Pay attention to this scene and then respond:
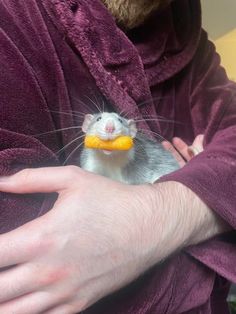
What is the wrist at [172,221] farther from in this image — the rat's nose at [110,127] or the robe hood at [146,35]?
the robe hood at [146,35]

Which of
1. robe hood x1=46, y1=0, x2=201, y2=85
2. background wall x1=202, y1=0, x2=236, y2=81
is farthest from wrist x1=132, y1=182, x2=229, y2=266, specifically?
background wall x1=202, y1=0, x2=236, y2=81

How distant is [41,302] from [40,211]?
11 centimetres

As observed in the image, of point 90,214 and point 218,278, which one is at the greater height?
point 90,214

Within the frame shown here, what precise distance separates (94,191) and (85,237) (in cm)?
6

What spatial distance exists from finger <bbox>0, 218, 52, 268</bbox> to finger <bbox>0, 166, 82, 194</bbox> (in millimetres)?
65

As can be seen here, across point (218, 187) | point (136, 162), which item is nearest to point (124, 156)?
point (136, 162)

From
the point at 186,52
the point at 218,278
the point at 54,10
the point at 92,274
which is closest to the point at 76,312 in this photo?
the point at 92,274

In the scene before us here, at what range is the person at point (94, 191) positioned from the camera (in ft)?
1.58

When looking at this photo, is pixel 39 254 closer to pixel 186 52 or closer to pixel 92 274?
pixel 92 274

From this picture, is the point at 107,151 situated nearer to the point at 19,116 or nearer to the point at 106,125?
the point at 106,125

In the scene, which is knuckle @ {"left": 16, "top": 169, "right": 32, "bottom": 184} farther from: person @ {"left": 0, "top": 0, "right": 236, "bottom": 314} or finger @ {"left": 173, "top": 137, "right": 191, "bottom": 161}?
finger @ {"left": 173, "top": 137, "right": 191, "bottom": 161}

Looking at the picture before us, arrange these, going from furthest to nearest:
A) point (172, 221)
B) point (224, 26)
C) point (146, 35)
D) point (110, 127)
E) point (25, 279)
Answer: point (224, 26) → point (146, 35) → point (110, 127) → point (172, 221) → point (25, 279)

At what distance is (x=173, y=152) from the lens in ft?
2.88

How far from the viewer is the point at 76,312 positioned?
50cm
